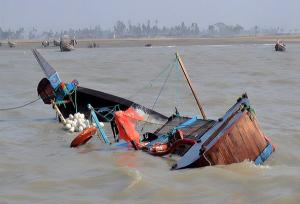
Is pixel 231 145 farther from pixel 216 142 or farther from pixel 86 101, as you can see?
pixel 86 101

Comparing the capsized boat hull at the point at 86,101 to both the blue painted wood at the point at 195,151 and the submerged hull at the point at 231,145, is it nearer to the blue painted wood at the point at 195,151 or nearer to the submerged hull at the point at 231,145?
the blue painted wood at the point at 195,151

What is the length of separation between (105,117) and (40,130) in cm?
200

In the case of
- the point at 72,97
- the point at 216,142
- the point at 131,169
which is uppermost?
the point at 216,142

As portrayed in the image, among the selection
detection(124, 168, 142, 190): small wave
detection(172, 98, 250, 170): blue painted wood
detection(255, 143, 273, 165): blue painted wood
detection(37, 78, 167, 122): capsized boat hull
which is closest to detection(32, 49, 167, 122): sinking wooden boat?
detection(37, 78, 167, 122): capsized boat hull

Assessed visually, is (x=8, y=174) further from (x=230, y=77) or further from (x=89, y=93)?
(x=230, y=77)

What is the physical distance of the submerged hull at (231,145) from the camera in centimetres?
892

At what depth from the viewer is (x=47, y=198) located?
7996 millimetres

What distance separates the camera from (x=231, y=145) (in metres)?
9.08

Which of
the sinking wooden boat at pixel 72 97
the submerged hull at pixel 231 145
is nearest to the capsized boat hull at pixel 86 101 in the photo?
the sinking wooden boat at pixel 72 97

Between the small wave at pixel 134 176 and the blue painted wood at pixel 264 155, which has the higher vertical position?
the blue painted wood at pixel 264 155

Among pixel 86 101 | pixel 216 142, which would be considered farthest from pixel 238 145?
pixel 86 101

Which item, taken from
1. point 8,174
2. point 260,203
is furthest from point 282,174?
point 8,174

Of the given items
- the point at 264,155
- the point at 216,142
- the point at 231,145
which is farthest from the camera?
the point at 264,155

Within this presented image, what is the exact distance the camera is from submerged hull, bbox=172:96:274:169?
29.3 ft
